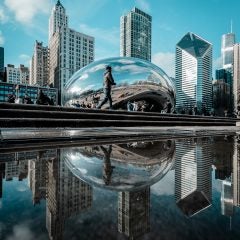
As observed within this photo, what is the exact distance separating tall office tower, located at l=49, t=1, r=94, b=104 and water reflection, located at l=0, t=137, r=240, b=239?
103273 mm

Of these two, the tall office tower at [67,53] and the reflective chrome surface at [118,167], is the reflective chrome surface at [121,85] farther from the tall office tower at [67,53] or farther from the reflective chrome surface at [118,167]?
the tall office tower at [67,53]

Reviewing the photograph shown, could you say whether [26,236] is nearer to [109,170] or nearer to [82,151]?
[109,170]

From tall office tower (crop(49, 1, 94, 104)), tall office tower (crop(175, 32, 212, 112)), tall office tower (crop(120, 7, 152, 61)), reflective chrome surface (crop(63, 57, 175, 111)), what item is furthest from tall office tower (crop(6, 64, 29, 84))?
reflective chrome surface (crop(63, 57, 175, 111))

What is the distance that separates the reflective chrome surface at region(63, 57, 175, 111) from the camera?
1453cm

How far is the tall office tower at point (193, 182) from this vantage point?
240 centimetres

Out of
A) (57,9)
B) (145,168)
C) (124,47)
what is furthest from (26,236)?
(124,47)

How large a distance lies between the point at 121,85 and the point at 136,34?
15798 centimetres

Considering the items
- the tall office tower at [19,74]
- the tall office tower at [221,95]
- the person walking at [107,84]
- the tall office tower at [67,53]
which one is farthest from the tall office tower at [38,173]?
the tall office tower at [19,74]

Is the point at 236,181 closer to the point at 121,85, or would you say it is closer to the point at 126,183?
the point at 126,183

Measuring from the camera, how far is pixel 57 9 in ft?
467

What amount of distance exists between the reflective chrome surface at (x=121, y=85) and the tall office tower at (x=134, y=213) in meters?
11.9

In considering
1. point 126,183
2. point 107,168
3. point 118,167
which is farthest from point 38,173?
point 126,183

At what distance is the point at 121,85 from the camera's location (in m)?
14.5

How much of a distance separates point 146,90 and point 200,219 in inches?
546
